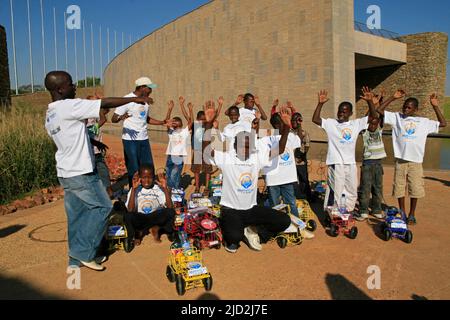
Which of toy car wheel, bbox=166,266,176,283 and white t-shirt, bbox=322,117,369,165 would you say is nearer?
toy car wheel, bbox=166,266,176,283

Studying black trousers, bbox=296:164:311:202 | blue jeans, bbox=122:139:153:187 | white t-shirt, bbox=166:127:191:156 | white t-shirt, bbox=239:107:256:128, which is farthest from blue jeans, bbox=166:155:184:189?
black trousers, bbox=296:164:311:202

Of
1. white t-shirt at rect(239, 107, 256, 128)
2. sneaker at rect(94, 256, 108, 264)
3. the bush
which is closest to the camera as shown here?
sneaker at rect(94, 256, 108, 264)

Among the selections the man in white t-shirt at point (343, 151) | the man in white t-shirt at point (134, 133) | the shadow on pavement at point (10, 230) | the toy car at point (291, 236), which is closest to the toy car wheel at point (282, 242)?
the toy car at point (291, 236)

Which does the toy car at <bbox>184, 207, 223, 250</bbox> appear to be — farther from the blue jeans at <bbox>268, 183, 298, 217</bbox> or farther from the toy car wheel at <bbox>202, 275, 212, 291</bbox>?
the blue jeans at <bbox>268, 183, 298, 217</bbox>

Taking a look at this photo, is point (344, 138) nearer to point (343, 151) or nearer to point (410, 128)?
point (343, 151)

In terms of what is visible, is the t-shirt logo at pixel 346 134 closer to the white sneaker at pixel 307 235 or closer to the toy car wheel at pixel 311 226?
the toy car wheel at pixel 311 226

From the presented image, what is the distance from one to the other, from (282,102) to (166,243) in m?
15.8

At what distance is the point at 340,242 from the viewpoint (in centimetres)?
492

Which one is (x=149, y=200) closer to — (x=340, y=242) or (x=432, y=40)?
(x=340, y=242)

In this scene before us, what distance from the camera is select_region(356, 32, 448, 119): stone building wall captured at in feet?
85.4

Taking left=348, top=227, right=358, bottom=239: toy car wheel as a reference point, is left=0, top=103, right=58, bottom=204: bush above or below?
above

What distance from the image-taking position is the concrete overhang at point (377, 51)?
68.3 ft

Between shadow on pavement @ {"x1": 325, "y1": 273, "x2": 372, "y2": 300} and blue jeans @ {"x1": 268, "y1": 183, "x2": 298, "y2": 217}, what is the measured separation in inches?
64.2

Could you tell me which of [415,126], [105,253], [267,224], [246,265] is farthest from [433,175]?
[105,253]
